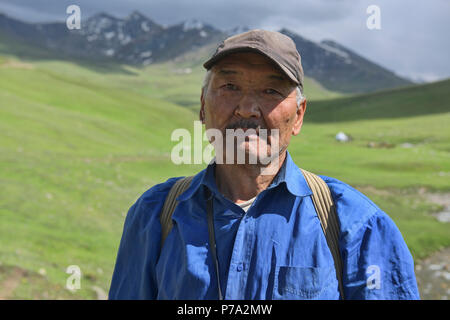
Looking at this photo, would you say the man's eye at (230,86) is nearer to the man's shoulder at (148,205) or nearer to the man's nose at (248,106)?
the man's nose at (248,106)

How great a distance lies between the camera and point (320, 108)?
453 feet

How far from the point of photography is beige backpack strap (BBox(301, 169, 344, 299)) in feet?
11.3

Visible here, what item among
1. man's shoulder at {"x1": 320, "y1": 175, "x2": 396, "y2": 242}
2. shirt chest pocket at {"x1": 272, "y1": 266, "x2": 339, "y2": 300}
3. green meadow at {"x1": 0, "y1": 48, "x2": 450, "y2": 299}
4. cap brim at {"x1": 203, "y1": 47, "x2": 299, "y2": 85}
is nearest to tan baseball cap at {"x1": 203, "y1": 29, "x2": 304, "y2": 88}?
cap brim at {"x1": 203, "y1": 47, "x2": 299, "y2": 85}

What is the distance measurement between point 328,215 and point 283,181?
0.43m

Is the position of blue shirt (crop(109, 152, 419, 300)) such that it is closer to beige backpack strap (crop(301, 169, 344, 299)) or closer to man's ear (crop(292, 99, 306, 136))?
beige backpack strap (crop(301, 169, 344, 299))

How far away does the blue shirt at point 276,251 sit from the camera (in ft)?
11.0

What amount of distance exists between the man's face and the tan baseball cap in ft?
0.28

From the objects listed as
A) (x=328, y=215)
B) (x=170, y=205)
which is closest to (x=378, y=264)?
(x=328, y=215)

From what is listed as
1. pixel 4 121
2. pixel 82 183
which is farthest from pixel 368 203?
pixel 4 121

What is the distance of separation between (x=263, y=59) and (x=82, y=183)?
70.2ft

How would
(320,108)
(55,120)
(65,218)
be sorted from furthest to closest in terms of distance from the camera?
1. (320,108)
2. (55,120)
3. (65,218)

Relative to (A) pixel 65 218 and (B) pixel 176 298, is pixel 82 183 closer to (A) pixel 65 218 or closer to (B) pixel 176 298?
(A) pixel 65 218
